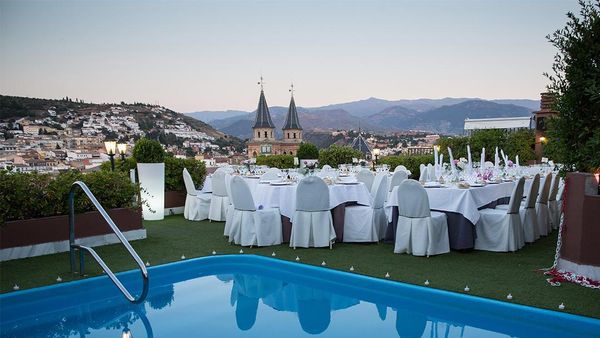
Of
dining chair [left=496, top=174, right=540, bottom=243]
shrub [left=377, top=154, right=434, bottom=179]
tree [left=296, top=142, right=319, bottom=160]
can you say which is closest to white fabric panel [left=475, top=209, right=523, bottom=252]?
dining chair [left=496, top=174, right=540, bottom=243]

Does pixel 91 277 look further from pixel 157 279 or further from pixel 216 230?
pixel 216 230

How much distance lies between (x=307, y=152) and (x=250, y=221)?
341 inches

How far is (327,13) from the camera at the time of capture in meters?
17.3

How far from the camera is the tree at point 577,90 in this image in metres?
4.37

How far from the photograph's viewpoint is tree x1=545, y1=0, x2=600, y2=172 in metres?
4.37

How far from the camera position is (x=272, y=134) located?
62.5 metres

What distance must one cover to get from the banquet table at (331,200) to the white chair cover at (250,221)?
162 millimetres

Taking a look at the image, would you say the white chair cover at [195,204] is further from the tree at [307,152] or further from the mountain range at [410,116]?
the mountain range at [410,116]

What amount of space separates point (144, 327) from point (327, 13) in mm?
15655

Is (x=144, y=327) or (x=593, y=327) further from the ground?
(x=593, y=327)

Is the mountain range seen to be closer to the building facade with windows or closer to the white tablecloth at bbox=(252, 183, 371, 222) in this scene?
the building facade with windows

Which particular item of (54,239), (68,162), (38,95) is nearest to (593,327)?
(54,239)

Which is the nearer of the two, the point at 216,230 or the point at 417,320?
the point at 417,320

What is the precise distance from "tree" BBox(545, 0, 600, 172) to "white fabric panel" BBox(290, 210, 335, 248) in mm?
3096
